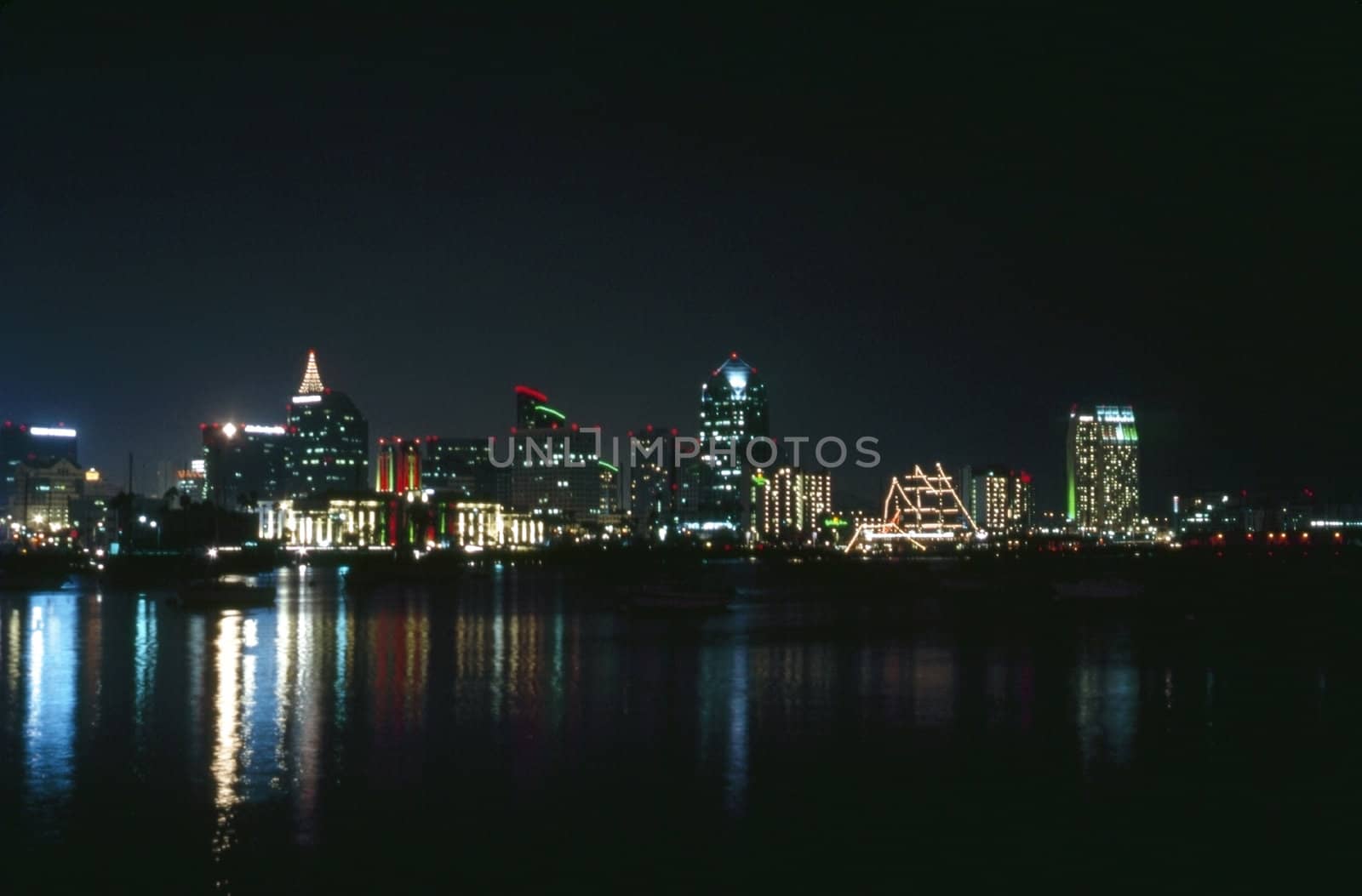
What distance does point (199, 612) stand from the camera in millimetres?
45125

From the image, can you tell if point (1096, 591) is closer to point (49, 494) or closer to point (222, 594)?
point (222, 594)

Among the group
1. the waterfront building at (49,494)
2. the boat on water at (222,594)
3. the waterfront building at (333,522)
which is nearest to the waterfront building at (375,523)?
the waterfront building at (333,522)

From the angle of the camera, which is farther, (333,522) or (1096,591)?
(333,522)

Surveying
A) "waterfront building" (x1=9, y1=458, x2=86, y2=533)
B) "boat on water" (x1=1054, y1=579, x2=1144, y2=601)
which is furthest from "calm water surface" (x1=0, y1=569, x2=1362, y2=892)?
"waterfront building" (x1=9, y1=458, x2=86, y2=533)

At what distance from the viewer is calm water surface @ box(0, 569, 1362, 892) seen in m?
11.0

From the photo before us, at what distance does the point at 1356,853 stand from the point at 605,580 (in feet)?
252

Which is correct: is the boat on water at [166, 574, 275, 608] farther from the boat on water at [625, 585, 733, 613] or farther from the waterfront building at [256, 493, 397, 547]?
the waterfront building at [256, 493, 397, 547]

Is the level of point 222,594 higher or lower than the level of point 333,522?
lower

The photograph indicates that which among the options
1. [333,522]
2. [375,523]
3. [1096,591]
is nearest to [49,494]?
[333,522]

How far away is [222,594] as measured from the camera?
4769cm

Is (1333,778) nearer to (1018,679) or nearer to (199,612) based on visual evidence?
(1018,679)

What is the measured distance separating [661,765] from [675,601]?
1278 inches

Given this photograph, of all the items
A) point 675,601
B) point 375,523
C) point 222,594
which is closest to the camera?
point 675,601

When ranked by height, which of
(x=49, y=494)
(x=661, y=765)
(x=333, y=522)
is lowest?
(x=333, y=522)
